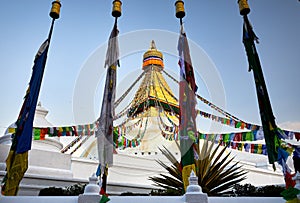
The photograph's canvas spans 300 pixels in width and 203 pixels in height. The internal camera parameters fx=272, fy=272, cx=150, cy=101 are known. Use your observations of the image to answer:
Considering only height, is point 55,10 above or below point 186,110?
above

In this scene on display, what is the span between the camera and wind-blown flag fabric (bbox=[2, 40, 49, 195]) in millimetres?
5594

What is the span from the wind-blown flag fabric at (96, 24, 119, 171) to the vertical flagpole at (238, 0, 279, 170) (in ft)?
10.4

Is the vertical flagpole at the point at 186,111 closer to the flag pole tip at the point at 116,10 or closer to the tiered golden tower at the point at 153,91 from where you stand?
the flag pole tip at the point at 116,10

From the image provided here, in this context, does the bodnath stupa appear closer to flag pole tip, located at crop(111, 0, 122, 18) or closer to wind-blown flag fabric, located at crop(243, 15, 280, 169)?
flag pole tip, located at crop(111, 0, 122, 18)

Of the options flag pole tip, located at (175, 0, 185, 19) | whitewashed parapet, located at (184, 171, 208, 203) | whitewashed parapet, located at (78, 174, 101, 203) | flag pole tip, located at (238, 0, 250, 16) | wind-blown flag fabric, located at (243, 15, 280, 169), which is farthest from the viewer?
flag pole tip, located at (175, 0, 185, 19)

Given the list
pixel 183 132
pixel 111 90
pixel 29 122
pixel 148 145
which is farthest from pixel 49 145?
pixel 148 145

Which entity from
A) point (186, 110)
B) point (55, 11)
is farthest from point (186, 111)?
point (55, 11)

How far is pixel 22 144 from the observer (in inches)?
223

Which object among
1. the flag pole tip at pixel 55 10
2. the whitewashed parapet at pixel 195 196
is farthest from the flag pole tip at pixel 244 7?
the flag pole tip at pixel 55 10

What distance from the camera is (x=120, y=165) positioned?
35.9 feet

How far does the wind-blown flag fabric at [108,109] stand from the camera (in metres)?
5.94

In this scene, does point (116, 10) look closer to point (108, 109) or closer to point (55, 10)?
point (55, 10)

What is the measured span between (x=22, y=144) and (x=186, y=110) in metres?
3.55

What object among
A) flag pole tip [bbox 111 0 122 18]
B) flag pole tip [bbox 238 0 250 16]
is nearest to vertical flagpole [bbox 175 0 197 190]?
flag pole tip [bbox 238 0 250 16]
